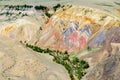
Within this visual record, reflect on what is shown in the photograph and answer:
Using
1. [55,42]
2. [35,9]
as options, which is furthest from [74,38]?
[35,9]

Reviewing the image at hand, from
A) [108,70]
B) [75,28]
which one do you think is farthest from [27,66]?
[75,28]

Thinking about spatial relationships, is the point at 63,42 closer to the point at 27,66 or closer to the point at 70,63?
the point at 70,63

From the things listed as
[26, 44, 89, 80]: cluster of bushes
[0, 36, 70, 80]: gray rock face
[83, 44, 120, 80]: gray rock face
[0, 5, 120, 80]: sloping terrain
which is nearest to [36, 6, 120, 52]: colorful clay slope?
[0, 5, 120, 80]: sloping terrain

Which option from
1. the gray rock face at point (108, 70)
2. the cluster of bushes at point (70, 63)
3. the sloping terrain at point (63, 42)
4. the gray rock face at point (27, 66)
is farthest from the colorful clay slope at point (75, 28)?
the gray rock face at point (108, 70)

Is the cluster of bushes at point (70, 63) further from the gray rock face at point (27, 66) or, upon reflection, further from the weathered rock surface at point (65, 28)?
the weathered rock surface at point (65, 28)

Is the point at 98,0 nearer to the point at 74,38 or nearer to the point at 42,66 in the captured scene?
the point at 74,38

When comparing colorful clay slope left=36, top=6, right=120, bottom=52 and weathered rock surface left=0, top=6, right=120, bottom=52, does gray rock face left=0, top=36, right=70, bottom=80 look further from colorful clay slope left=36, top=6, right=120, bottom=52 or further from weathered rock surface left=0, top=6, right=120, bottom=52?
weathered rock surface left=0, top=6, right=120, bottom=52
